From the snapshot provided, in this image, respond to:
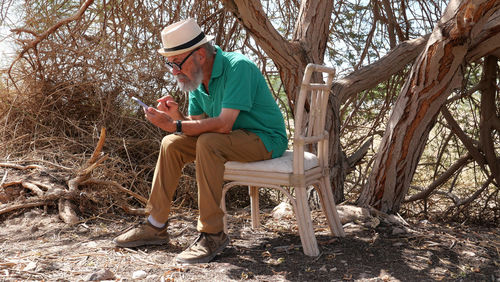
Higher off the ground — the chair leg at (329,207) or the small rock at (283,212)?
the chair leg at (329,207)

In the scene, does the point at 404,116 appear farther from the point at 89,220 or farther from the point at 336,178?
the point at 89,220

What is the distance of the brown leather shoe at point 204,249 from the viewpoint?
274cm

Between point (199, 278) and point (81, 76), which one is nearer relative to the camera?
point (199, 278)

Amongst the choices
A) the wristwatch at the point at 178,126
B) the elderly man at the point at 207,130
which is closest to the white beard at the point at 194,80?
the elderly man at the point at 207,130

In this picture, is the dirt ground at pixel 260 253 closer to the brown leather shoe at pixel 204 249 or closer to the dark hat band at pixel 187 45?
the brown leather shoe at pixel 204 249

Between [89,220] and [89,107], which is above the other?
[89,107]

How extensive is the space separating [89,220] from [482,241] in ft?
7.89

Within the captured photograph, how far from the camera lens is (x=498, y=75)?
14.6 ft

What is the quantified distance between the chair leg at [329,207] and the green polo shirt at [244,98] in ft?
1.10

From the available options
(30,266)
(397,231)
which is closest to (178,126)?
(30,266)

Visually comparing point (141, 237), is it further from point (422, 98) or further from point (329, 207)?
point (422, 98)

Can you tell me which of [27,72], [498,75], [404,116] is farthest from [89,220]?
[498,75]

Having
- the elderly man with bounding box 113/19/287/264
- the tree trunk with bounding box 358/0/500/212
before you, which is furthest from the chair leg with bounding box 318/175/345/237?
the tree trunk with bounding box 358/0/500/212

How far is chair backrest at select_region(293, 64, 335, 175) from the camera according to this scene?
2.77 m
